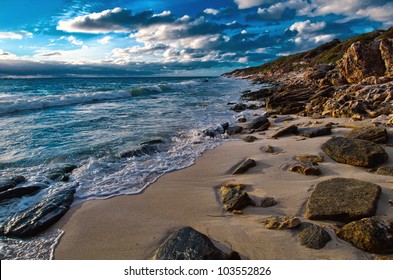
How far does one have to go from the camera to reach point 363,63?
16719 millimetres

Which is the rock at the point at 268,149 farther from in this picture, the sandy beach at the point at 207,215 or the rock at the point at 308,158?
the rock at the point at 308,158

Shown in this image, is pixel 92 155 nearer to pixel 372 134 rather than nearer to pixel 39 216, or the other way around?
pixel 39 216

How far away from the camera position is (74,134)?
9992 millimetres

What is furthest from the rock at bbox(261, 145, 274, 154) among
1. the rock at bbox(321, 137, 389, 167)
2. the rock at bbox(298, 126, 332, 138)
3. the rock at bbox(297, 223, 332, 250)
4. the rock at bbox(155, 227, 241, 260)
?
the rock at bbox(155, 227, 241, 260)

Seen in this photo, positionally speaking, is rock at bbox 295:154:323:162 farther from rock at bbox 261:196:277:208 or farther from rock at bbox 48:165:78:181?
rock at bbox 48:165:78:181

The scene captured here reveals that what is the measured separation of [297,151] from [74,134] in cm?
807

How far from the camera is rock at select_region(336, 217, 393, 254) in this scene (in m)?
2.89

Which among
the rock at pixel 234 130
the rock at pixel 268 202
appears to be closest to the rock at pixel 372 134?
the rock at pixel 268 202

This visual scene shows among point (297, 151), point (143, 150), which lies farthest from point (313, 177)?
point (143, 150)

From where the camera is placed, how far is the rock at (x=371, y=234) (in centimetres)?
Answer: 289

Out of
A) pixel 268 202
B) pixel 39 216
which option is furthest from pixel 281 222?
pixel 39 216

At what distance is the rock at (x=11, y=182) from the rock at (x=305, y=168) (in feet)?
18.9

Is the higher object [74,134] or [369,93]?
[369,93]
